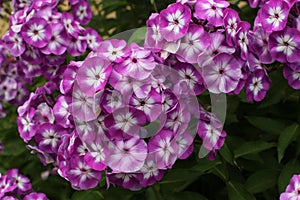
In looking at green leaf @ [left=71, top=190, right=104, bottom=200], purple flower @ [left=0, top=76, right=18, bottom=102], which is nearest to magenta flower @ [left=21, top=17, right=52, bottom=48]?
purple flower @ [left=0, top=76, right=18, bottom=102]

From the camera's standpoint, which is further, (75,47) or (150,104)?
(75,47)

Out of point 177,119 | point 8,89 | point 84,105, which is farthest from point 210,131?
point 8,89

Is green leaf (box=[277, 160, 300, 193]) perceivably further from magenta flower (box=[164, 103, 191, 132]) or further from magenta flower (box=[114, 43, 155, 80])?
magenta flower (box=[114, 43, 155, 80])

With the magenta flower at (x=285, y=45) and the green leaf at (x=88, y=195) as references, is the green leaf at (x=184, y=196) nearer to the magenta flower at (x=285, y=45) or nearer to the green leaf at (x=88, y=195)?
the green leaf at (x=88, y=195)

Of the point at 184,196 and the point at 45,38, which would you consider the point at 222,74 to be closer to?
the point at 184,196

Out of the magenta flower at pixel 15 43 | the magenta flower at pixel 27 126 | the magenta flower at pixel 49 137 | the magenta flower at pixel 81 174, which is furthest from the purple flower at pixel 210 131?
the magenta flower at pixel 15 43
